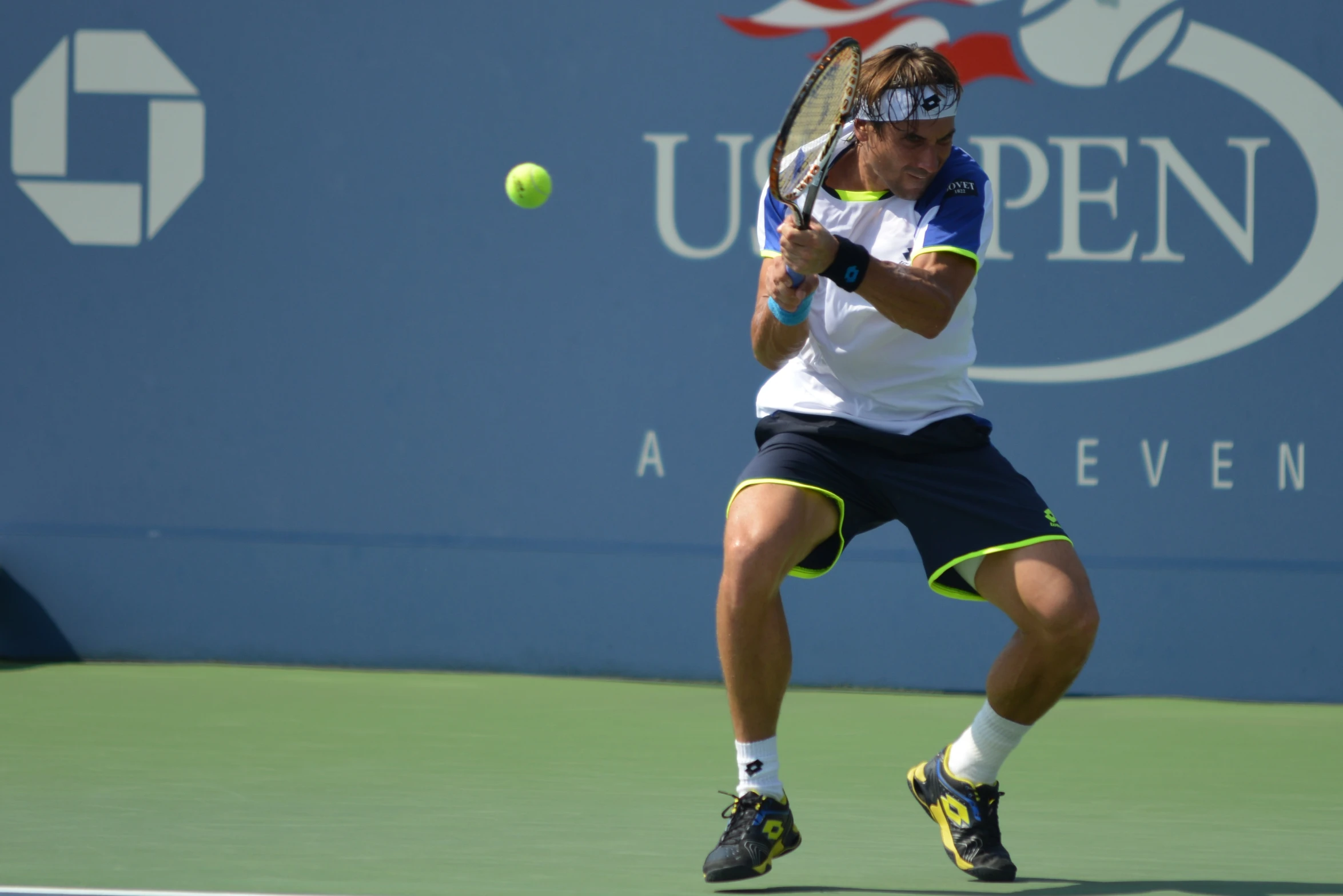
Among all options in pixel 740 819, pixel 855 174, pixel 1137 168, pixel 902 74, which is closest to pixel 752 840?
pixel 740 819

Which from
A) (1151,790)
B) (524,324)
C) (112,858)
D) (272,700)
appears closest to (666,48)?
(524,324)

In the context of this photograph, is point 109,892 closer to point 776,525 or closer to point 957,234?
point 776,525

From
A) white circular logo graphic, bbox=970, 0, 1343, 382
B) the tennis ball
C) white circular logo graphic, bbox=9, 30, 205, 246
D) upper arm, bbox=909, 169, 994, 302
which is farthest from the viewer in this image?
white circular logo graphic, bbox=9, 30, 205, 246

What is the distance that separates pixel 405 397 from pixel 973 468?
2.56 metres

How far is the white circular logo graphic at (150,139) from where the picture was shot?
5109 mm

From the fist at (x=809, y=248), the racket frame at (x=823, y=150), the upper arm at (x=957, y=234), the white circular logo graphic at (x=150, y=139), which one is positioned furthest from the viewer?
the white circular logo graphic at (x=150, y=139)

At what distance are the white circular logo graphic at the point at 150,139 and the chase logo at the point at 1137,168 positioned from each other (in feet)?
6.34

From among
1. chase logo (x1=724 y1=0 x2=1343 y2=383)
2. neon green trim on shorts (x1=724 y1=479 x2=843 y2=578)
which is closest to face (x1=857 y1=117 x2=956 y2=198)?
neon green trim on shorts (x1=724 y1=479 x2=843 y2=578)

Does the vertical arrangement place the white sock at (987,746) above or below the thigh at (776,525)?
below

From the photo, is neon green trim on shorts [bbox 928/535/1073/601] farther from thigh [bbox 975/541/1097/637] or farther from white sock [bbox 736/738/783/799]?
white sock [bbox 736/738/783/799]

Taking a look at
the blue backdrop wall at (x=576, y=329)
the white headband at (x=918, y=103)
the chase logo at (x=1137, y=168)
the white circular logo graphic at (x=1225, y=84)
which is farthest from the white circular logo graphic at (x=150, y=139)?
the white headband at (x=918, y=103)

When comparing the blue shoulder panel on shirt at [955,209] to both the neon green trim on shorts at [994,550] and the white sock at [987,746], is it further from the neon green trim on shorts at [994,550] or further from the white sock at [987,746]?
the white sock at [987,746]

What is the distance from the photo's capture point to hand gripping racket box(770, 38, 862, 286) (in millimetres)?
2701

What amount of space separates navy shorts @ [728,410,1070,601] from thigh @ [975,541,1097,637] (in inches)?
1.1
